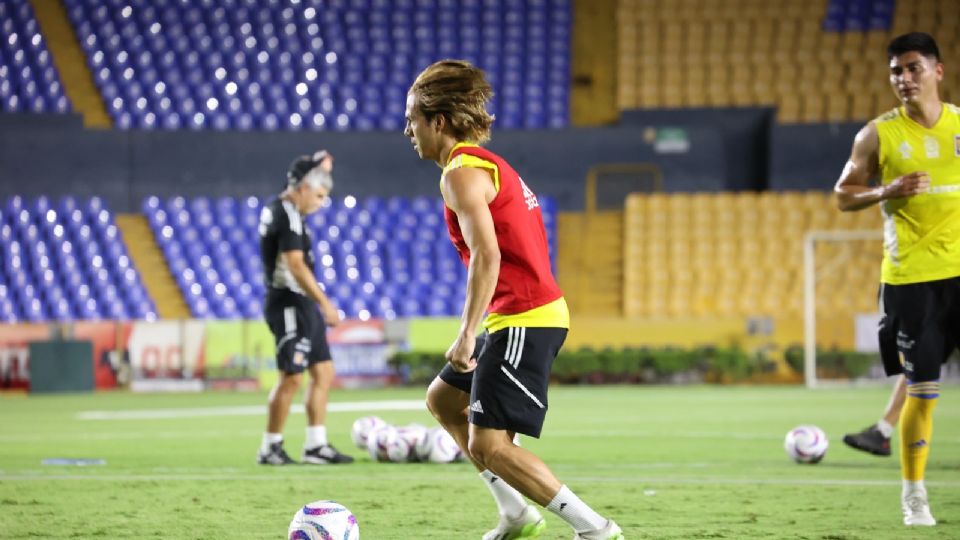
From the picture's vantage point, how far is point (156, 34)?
95.7ft

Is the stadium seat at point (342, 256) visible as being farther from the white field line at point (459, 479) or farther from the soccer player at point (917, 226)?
the soccer player at point (917, 226)

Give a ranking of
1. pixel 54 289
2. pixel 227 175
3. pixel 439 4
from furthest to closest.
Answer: pixel 439 4, pixel 227 175, pixel 54 289

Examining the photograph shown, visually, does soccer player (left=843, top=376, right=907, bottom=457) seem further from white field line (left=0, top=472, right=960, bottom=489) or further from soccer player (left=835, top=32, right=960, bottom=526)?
soccer player (left=835, top=32, right=960, bottom=526)

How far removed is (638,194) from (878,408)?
41.9 feet

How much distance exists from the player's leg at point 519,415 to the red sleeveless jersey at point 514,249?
Result: 126mm

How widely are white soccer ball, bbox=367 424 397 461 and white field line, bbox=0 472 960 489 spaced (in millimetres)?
601

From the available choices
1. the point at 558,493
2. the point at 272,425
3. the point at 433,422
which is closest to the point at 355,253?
the point at 433,422

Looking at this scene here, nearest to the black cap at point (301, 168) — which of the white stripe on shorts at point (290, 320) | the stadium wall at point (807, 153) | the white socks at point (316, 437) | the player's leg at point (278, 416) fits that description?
the white stripe on shorts at point (290, 320)

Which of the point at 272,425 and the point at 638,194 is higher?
the point at 638,194

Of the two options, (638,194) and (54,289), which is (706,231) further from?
(54,289)

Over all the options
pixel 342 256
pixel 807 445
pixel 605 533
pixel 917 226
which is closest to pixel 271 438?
pixel 807 445

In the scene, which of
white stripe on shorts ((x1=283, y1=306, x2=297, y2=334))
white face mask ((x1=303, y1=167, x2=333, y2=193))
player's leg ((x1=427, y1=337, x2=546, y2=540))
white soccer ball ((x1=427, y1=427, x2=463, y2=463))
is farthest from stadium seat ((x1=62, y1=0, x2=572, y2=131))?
player's leg ((x1=427, y1=337, x2=546, y2=540))

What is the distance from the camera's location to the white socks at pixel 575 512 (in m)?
4.71

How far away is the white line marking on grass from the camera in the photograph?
15.5m
